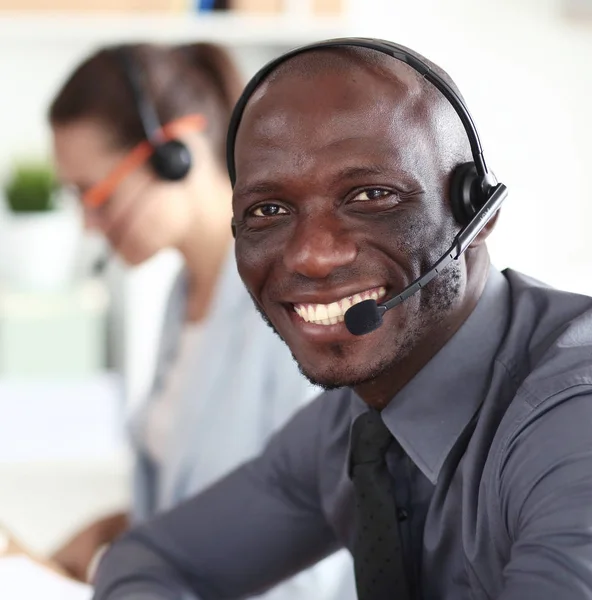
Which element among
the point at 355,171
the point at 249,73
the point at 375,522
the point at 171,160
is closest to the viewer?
the point at 355,171

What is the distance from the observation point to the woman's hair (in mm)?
1701

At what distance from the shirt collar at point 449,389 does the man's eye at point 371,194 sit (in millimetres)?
144

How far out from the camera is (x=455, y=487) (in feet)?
A: 2.61

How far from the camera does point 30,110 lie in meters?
2.89

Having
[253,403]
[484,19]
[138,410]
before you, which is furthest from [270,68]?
[484,19]

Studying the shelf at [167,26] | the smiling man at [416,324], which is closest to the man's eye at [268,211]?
the smiling man at [416,324]

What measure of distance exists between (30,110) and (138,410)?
135 cm

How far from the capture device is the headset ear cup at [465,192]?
0.76 metres

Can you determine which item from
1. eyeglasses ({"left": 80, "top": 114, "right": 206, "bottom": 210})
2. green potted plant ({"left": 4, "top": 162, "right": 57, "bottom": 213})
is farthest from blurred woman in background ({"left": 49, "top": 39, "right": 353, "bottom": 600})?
green potted plant ({"left": 4, "top": 162, "right": 57, "bottom": 213})

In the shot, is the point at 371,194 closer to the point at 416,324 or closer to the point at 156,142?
the point at 416,324

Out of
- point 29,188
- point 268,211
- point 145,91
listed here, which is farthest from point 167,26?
point 268,211

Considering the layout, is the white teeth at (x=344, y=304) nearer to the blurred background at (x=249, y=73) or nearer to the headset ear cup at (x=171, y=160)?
the headset ear cup at (x=171, y=160)

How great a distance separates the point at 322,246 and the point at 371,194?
0.17ft

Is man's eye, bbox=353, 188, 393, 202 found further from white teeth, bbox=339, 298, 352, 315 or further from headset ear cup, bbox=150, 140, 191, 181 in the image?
headset ear cup, bbox=150, 140, 191, 181
